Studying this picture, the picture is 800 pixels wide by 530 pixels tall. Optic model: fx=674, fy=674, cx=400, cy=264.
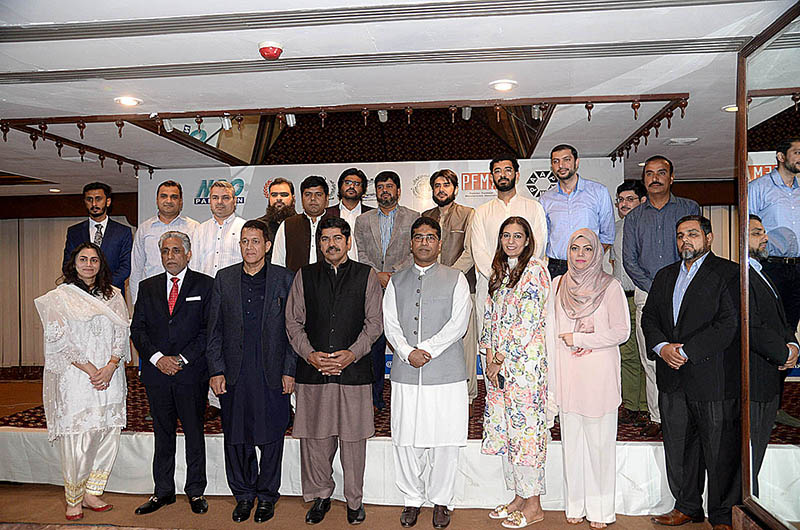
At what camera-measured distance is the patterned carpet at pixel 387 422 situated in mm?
3742

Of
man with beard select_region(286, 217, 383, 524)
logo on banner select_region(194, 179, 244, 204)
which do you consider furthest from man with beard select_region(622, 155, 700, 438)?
logo on banner select_region(194, 179, 244, 204)

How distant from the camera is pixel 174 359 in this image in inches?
172

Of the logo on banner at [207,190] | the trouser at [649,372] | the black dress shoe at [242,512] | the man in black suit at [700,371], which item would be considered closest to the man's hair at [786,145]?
the man in black suit at [700,371]

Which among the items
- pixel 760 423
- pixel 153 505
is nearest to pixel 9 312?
pixel 153 505

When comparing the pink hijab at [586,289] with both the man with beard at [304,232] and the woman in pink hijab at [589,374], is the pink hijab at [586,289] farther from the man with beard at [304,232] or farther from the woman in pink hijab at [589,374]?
the man with beard at [304,232]

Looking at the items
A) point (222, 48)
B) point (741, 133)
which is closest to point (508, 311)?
point (741, 133)

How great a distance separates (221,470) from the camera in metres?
4.96

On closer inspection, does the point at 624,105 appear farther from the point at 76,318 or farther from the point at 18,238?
the point at 18,238

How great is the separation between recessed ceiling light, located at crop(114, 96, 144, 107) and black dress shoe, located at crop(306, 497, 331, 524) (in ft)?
11.0

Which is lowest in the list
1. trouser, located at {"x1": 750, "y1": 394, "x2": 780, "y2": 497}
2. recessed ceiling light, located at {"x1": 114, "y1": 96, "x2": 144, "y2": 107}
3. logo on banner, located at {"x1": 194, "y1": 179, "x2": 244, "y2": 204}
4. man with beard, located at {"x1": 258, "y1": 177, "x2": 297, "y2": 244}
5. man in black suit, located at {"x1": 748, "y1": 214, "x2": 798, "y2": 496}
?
trouser, located at {"x1": 750, "y1": 394, "x2": 780, "y2": 497}

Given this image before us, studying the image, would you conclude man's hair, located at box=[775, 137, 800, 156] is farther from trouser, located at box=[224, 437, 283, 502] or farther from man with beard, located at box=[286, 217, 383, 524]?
trouser, located at box=[224, 437, 283, 502]

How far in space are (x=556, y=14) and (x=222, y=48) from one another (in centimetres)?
201

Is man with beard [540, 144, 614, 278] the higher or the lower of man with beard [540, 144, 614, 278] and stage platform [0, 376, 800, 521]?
the higher

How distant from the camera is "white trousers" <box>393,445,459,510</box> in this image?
421cm
